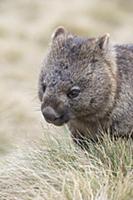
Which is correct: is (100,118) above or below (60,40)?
below

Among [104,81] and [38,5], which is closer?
[104,81]

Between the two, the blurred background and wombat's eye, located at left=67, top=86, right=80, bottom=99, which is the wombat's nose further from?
the blurred background

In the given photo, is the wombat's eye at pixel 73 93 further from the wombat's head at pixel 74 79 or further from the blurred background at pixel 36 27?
the blurred background at pixel 36 27

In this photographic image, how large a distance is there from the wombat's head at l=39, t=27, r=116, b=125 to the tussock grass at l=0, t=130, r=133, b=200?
14.2 inches

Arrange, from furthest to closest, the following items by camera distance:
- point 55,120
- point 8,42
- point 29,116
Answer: point 8,42, point 29,116, point 55,120

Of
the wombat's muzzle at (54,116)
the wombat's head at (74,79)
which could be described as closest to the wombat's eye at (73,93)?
the wombat's head at (74,79)

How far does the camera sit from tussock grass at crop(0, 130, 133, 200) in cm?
575

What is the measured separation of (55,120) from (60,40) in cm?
72

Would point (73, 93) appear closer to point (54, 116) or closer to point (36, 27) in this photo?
point (54, 116)

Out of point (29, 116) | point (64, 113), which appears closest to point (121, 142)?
point (64, 113)

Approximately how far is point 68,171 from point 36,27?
1110cm

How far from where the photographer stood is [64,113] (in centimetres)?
593

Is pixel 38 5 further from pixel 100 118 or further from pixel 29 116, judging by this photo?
pixel 100 118

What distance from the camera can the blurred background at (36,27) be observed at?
1409 centimetres
